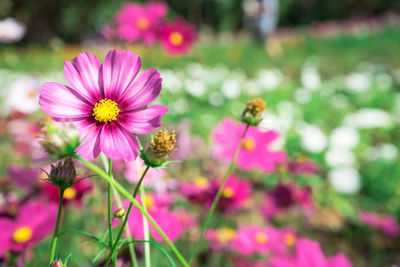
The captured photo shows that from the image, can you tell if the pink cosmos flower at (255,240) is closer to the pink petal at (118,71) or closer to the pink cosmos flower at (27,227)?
the pink cosmos flower at (27,227)

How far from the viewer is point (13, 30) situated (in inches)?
59.6

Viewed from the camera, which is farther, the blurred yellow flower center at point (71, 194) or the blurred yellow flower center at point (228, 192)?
the blurred yellow flower center at point (228, 192)

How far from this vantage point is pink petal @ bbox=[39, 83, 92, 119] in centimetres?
32

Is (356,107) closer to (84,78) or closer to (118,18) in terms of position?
(118,18)

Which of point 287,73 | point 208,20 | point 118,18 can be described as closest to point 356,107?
point 287,73

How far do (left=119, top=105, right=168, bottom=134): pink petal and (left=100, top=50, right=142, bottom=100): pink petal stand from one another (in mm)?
26

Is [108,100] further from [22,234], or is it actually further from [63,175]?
[22,234]

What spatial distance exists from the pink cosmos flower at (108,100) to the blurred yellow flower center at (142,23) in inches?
31.5

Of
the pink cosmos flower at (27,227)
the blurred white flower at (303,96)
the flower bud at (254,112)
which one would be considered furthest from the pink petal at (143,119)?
the blurred white flower at (303,96)

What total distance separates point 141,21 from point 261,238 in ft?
2.44

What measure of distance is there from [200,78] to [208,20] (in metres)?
10.4

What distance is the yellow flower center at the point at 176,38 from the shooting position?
125cm

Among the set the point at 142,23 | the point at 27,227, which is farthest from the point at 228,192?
the point at 142,23

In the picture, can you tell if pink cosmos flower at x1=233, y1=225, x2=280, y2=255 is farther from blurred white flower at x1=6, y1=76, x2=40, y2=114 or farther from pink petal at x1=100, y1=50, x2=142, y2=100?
blurred white flower at x1=6, y1=76, x2=40, y2=114
